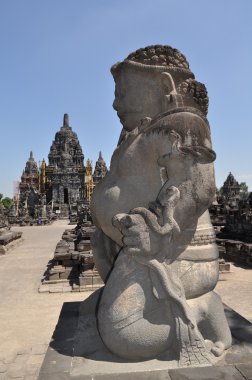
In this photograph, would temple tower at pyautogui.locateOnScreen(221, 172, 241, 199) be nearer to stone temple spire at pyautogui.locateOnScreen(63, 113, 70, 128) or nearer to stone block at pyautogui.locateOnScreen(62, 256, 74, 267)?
stone temple spire at pyautogui.locateOnScreen(63, 113, 70, 128)

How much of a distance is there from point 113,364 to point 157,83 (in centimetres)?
215

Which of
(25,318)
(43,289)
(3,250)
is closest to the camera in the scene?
(25,318)

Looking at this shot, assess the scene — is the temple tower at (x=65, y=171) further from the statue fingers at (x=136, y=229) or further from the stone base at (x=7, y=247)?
the statue fingers at (x=136, y=229)

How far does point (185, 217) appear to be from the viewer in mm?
2391

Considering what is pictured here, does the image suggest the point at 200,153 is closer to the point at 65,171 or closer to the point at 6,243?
the point at 6,243

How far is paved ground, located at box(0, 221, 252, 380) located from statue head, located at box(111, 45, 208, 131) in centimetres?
318

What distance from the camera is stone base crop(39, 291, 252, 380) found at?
2107 millimetres

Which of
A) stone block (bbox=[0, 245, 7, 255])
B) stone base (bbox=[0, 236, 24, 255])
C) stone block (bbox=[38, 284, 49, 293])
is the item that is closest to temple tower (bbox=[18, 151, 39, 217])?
stone base (bbox=[0, 236, 24, 255])

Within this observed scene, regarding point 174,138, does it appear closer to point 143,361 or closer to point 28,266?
point 143,361

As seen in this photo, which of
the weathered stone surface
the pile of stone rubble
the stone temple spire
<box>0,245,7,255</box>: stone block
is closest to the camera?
the weathered stone surface

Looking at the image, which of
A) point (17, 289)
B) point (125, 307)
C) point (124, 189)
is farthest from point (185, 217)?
point (17, 289)

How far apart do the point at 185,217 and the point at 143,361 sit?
1.01 meters

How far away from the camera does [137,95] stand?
2855 millimetres

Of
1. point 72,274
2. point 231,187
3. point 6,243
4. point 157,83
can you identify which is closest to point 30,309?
point 72,274
